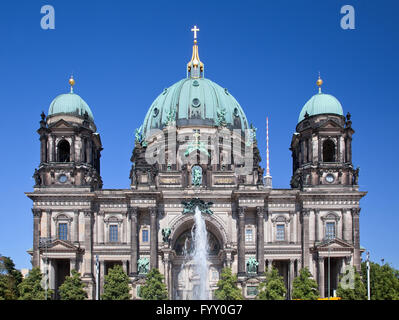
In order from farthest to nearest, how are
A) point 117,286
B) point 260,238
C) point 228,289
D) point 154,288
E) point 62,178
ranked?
point 62,178 → point 260,238 → point 117,286 → point 154,288 → point 228,289

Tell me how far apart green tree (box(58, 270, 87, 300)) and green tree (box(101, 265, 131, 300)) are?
2456mm

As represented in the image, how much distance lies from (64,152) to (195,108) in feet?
68.4

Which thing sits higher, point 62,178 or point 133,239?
point 62,178

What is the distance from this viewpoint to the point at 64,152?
287 feet

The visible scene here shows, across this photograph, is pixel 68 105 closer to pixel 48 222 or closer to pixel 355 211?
pixel 48 222

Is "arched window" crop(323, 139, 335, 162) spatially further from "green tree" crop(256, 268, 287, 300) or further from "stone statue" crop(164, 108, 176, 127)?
"stone statue" crop(164, 108, 176, 127)

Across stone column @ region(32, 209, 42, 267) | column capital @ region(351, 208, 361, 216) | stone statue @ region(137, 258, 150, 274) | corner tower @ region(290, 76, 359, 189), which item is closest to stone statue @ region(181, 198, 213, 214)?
stone statue @ region(137, 258, 150, 274)

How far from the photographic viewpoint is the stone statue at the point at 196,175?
278 ft

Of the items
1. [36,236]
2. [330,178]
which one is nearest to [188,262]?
[36,236]

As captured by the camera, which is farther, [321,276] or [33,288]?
[321,276]

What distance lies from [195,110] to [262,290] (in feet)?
104
